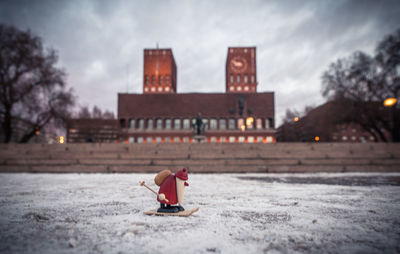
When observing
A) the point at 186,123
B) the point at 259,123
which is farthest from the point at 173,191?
the point at 259,123

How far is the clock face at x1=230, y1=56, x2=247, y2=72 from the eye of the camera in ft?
192

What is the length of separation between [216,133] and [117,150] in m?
34.5

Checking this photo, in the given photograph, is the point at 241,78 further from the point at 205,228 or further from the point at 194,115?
the point at 205,228

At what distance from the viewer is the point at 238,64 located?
58781 mm

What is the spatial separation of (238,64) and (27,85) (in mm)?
50145

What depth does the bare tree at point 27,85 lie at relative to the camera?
18641 mm

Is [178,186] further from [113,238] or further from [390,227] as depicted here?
[390,227]

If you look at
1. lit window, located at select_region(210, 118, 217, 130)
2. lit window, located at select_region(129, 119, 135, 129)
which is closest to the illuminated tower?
lit window, located at select_region(129, 119, 135, 129)

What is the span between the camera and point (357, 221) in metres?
2.81

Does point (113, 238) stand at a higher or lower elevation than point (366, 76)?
lower

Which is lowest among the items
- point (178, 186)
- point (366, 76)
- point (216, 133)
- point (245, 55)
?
point (178, 186)

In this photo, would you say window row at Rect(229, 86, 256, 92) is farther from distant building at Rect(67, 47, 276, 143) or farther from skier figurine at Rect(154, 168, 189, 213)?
skier figurine at Rect(154, 168, 189, 213)

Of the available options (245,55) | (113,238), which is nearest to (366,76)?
(113,238)

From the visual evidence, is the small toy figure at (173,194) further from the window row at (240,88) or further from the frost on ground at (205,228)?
the window row at (240,88)
